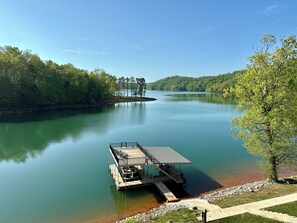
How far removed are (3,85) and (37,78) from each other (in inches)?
463

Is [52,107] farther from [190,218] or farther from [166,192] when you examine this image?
[190,218]

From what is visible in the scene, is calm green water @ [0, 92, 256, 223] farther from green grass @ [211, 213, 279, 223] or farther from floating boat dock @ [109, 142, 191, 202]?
green grass @ [211, 213, 279, 223]

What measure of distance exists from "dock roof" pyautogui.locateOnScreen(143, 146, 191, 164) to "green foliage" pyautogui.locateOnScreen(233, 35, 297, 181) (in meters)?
4.64

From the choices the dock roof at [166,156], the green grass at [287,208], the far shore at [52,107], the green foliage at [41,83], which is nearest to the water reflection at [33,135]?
the far shore at [52,107]

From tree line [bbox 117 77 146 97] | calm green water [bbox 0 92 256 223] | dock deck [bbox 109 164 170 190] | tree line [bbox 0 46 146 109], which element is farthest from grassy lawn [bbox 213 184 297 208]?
tree line [bbox 117 77 146 97]

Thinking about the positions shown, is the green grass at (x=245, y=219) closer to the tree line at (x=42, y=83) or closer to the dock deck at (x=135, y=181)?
the dock deck at (x=135, y=181)

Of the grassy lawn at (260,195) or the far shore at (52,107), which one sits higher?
the far shore at (52,107)

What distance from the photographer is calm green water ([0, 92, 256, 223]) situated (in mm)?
13984

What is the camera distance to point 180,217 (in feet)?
34.2

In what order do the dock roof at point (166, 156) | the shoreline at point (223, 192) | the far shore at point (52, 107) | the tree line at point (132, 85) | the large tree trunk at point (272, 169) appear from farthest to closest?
the tree line at point (132, 85)
the far shore at point (52, 107)
the dock roof at point (166, 156)
the large tree trunk at point (272, 169)
the shoreline at point (223, 192)

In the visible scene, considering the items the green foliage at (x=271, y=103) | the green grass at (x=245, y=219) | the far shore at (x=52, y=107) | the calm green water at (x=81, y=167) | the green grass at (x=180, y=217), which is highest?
the green foliage at (x=271, y=103)

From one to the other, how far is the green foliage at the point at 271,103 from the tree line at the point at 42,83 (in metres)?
56.6

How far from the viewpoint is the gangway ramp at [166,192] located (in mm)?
14164

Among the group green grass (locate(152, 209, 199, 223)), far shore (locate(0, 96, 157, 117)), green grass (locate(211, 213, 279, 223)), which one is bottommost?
green grass (locate(152, 209, 199, 223))
